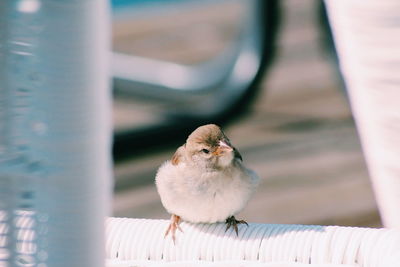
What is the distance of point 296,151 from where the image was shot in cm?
292

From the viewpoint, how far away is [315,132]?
3.06 m

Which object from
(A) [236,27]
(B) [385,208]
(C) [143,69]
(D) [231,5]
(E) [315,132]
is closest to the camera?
(B) [385,208]

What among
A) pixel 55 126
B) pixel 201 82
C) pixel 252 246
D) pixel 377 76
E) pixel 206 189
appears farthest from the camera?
pixel 201 82

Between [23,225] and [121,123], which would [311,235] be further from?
[121,123]

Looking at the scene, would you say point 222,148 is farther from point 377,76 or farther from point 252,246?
point 377,76

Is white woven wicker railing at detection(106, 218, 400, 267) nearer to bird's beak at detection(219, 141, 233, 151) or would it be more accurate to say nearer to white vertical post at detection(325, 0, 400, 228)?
white vertical post at detection(325, 0, 400, 228)

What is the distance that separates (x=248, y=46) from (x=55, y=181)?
8.87 feet

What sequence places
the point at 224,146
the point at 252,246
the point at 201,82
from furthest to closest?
the point at 201,82 → the point at 224,146 → the point at 252,246

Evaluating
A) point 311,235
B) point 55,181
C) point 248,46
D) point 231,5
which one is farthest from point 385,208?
point 231,5

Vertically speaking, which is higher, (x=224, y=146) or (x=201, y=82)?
(x=201, y=82)

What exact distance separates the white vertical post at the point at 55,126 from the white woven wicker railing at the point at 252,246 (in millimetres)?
352

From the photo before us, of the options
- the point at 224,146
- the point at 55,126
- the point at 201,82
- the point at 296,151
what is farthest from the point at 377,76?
the point at 201,82

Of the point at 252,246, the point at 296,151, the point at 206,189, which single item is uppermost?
the point at 296,151

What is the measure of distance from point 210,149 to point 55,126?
88cm
